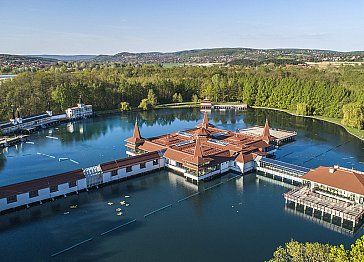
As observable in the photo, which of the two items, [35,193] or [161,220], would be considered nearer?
[161,220]

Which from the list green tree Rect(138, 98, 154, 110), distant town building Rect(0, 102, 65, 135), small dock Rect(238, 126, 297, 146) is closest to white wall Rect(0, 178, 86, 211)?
small dock Rect(238, 126, 297, 146)

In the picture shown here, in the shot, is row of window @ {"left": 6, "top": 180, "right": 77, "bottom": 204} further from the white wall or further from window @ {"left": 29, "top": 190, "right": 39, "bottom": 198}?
the white wall

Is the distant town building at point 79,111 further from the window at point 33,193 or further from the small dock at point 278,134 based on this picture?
the window at point 33,193

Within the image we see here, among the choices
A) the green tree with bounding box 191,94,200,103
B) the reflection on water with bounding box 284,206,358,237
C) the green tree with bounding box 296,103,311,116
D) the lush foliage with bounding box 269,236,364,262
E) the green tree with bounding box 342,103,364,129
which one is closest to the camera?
the lush foliage with bounding box 269,236,364,262

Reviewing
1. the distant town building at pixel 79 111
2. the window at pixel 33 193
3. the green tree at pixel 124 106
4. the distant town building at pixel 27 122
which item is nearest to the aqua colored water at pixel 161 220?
the window at pixel 33 193

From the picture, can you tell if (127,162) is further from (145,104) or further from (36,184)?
(145,104)

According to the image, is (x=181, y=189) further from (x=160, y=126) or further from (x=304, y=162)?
(x=160, y=126)

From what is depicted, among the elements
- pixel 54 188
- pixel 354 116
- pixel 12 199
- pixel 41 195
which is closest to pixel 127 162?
pixel 54 188
